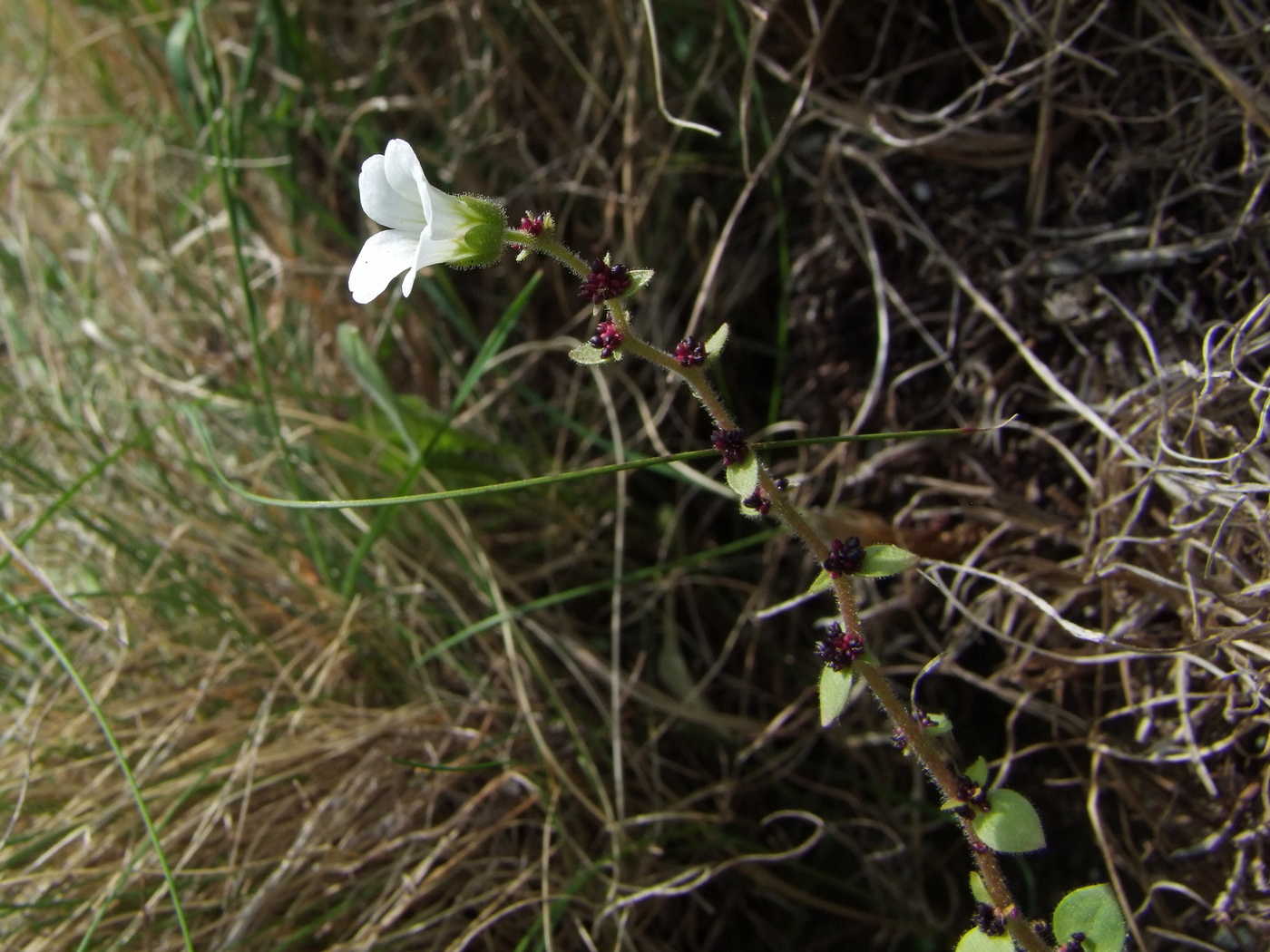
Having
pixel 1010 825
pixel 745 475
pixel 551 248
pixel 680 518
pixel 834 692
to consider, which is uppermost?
pixel 551 248

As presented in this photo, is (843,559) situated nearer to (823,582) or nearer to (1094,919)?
(823,582)

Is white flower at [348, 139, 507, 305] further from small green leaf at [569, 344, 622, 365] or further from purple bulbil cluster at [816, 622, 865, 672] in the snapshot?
purple bulbil cluster at [816, 622, 865, 672]

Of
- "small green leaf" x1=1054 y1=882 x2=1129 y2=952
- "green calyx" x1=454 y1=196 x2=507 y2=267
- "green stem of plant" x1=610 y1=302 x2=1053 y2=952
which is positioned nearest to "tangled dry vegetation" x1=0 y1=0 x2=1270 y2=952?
"green stem of plant" x1=610 y1=302 x2=1053 y2=952

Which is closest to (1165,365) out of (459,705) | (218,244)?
(459,705)

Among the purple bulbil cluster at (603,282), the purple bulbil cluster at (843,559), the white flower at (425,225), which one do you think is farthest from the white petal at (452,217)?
the purple bulbil cluster at (843,559)

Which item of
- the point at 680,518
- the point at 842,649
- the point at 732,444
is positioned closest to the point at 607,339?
the point at 732,444

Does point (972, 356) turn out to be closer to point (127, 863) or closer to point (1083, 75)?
point (1083, 75)
